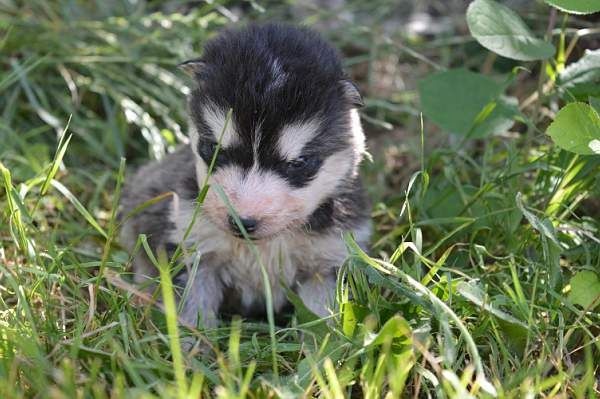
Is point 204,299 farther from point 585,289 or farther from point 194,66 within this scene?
point 585,289

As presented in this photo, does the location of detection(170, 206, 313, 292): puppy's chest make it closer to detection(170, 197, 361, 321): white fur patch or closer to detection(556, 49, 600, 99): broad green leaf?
detection(170, 197, 361, 321): white fur patch

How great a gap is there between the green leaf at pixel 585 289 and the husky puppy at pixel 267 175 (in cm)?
90

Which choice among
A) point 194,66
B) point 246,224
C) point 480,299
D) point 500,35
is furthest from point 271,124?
point 500,35

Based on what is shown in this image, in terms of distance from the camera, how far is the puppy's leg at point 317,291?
3276 millimetres

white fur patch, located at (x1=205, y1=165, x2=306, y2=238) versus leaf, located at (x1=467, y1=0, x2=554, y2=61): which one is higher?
leaf, located at (x1=467, y1=0, x2=554, y2=61)

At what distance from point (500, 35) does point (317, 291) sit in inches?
53.8

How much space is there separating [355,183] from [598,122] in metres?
1.03

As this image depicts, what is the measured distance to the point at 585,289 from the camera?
292 centimetres

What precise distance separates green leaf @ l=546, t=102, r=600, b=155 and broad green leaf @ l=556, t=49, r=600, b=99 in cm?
47

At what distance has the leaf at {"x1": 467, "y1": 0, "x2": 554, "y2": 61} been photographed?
339cm

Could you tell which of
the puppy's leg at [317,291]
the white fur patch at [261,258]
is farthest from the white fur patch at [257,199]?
the puppy's leg at [317,291]

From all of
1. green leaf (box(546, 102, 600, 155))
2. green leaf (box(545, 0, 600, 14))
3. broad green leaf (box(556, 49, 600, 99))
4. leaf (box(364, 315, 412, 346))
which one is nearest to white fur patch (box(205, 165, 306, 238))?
leaf (box(364, 315, 412, 346))

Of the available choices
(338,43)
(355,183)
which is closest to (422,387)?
(355,183)

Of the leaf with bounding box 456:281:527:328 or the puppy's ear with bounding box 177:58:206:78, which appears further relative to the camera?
the puppy's ear with bounding box 177:58:206:78
